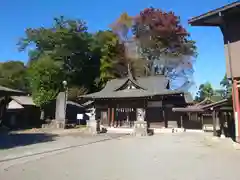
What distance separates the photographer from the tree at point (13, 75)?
167 feet

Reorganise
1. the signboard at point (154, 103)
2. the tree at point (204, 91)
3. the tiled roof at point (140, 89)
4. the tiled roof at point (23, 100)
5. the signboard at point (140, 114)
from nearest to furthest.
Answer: the signboard at point (154, 103), the signboard at point (140, 114), the tiled roof at point (140, 89), the tiled roof at point (23, 100), the tree at point (204, 91)

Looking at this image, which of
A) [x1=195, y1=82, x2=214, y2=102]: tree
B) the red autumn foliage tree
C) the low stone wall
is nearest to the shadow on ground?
the low stone wall

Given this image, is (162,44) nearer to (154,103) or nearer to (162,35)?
(162,35)

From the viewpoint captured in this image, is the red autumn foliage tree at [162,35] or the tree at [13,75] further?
the tree at [13,75]

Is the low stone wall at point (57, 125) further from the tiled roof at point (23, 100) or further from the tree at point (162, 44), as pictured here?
the tree at point (162, 44)

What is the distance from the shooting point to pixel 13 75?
52.7 m

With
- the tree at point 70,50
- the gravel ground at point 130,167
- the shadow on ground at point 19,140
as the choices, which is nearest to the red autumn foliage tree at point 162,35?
the tree at point 70,50

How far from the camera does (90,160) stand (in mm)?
10812

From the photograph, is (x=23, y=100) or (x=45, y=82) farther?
(x=45, y=82)

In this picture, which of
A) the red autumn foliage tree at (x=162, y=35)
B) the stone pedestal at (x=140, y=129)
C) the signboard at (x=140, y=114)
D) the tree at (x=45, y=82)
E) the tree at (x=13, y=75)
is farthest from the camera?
the tree at (x=13, y=75)

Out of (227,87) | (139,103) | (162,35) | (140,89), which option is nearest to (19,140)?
(139,103)

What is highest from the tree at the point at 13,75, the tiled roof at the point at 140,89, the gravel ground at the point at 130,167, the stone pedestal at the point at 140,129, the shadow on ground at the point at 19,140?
the tree at the point at 13,75

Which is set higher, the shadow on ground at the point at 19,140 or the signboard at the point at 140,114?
the signboard at the point at 140,114

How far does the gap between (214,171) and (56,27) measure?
45495 mm
